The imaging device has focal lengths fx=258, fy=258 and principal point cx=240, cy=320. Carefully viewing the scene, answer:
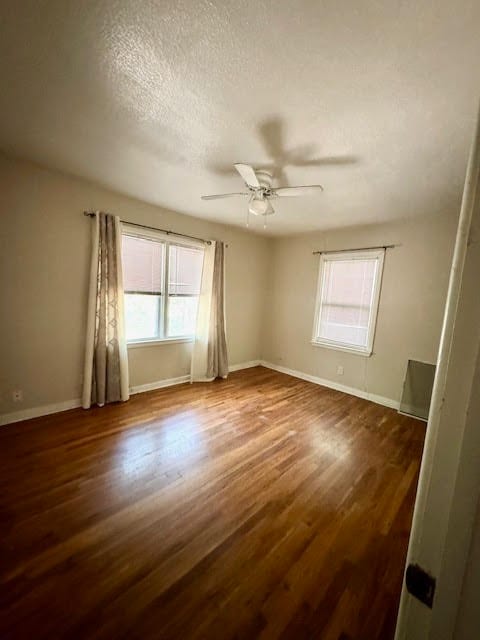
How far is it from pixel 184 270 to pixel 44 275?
1.65 m

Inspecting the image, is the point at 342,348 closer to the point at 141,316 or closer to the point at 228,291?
the point at 228,291

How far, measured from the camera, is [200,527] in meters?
1.57

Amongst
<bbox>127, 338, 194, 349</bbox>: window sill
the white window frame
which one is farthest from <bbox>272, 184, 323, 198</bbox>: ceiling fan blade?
<bbox>127, 338, 194, 349</bbox>: window sill

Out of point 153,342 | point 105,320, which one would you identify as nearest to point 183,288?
point 153,342

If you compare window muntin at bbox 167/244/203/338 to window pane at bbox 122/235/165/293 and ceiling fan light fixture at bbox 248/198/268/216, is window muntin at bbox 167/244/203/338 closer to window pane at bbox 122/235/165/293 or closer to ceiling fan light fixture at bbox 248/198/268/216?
window pane at bbox 122/235/165/293

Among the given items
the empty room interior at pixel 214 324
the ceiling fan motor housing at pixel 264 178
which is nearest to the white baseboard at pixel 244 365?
the empty room interior at pixel 214 324

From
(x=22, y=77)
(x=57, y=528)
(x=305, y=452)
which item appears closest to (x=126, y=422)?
(x=57, y=528)

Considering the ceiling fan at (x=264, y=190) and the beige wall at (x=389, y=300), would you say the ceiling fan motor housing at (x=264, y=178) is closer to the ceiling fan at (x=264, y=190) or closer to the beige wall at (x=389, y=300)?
the ceiling fan at (x=264, y=190)

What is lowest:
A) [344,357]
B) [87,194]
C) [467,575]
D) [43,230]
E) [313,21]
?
→ [344,357]

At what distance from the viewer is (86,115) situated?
167 centimetres

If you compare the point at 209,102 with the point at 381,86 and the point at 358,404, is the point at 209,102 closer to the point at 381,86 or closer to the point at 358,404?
the point at 381,86

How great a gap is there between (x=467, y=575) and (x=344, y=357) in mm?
3796

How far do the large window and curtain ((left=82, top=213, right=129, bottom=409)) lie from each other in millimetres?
238

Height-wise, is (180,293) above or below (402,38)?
below
